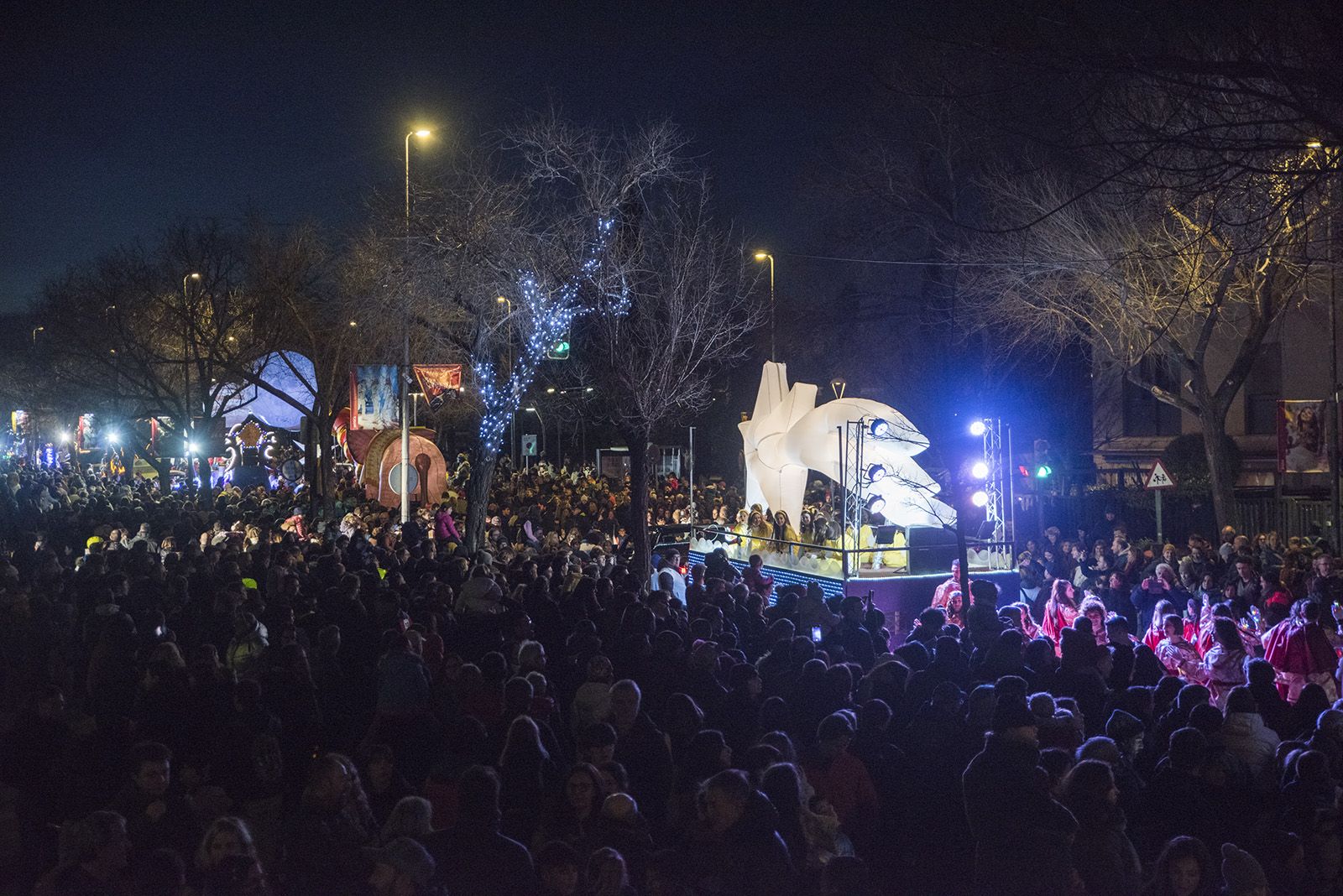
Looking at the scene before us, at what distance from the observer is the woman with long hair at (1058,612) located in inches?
514

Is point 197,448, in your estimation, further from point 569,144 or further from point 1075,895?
point 1075,895

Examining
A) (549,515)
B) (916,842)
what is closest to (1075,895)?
(916,842)

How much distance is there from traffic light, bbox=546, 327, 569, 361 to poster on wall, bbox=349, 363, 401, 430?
4.49m

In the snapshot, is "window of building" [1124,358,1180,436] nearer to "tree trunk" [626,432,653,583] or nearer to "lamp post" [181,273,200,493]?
"tree trunk" [626,432,653,583]

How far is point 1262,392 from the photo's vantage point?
3806 cm

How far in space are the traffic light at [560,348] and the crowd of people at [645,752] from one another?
966 cm

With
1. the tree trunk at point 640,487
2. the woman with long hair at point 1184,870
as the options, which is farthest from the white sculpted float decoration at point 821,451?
the woman with long hair at point 1184,870

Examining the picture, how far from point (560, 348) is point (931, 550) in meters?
7.15

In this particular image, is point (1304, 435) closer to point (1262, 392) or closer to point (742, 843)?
point (1262, 392)

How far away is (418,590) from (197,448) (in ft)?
76.2

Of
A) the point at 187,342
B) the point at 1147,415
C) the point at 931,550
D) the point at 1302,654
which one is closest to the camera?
the point at 1302,654

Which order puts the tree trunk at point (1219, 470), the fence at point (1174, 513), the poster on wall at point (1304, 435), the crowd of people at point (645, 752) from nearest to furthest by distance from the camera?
the crowd of people at point (645, 752)
the poster on wall at point (1304, 435)
the tree trunk at point (1219, 470)
the fence at point (1174, 513)

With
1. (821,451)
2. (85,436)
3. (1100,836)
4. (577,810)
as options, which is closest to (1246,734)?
(1100,836)

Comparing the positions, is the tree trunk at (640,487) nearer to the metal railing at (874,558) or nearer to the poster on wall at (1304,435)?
the metal railing at (874,558)
